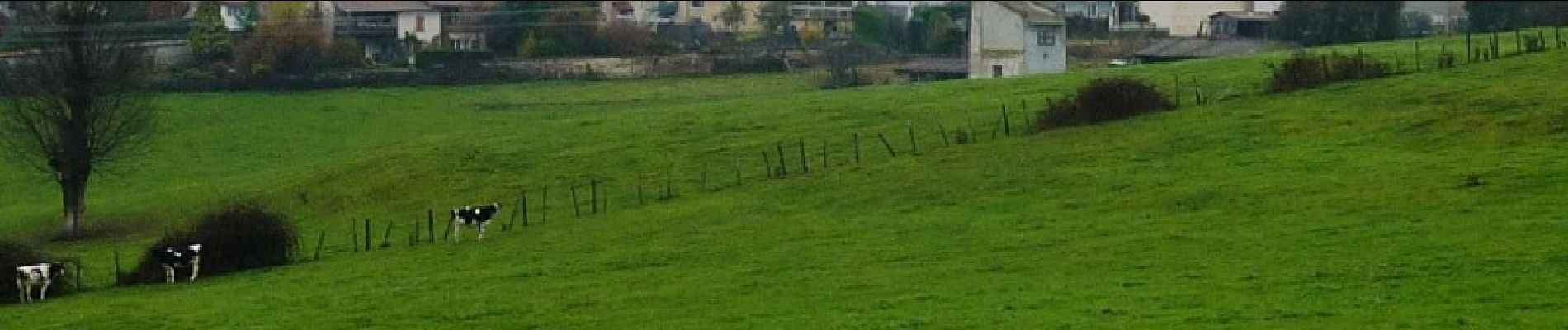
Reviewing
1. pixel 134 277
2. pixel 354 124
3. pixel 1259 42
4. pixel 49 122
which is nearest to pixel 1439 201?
pixel 134 277

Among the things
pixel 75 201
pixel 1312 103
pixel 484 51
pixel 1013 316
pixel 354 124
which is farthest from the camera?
pixel 484 51

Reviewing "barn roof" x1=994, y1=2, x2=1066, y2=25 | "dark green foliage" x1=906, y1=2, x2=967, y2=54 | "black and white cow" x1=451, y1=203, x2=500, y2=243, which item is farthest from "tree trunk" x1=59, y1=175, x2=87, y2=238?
"dark green foliage" x1=906, y1=2, x2=967, y2=54

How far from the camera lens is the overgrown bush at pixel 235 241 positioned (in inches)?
1626

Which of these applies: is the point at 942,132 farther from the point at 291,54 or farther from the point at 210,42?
the point at 210,42

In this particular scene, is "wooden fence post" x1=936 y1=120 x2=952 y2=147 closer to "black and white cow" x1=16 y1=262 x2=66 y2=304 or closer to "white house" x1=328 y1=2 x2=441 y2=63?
"black and white cow" x1=16 y1=262 x2=66 y2=304

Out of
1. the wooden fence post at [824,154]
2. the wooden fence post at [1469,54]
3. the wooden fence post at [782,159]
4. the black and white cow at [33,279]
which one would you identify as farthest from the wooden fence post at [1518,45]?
the black and white cow at [33,279]

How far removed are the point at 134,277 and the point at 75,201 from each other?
13997mm

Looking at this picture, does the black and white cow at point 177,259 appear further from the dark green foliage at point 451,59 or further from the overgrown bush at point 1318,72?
the dark green foliage at point 451,59

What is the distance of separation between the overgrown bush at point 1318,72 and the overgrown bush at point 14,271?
2327 cm

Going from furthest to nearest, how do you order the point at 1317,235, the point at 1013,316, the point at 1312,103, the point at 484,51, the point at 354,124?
the point at 484,51 → the point at 354,124 → the point at 1312,103 → the point at 1317,235 → the point at 1013,316

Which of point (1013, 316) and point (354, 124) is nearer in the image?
point (1013, 316)

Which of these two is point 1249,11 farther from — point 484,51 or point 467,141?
point 467,141

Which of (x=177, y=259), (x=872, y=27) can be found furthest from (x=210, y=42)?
(x=177, y=259)

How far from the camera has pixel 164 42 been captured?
90062mm
